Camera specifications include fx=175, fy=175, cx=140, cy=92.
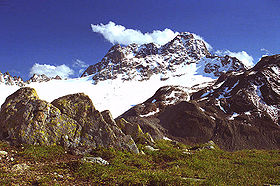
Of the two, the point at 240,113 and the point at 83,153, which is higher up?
the point at 240,113

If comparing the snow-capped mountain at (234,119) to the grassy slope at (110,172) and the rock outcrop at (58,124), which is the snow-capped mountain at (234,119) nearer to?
the rock outcrop at (58,124)

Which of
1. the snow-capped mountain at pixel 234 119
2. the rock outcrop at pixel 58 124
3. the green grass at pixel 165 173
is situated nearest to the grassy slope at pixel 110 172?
the green grass at pixel 165 173

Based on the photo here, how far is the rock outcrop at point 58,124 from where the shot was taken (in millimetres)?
11742

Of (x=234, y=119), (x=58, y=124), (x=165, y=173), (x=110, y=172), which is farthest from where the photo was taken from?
(x=234, y=119)

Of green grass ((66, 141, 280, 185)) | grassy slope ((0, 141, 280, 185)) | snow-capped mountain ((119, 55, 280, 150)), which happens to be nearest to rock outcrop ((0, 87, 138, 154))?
grassy slope ((0, 141, 280, 185))

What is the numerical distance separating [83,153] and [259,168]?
11967 mm

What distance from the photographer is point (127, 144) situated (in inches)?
555

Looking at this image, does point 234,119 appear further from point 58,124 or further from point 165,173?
point 58,124

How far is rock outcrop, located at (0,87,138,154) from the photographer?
11742mm

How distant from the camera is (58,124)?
12.8m

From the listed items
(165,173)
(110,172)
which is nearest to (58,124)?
(110,172)

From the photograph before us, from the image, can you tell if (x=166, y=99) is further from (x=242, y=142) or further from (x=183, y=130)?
(x=242, y=142)

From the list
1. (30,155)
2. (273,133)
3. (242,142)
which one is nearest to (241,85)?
(273,133)

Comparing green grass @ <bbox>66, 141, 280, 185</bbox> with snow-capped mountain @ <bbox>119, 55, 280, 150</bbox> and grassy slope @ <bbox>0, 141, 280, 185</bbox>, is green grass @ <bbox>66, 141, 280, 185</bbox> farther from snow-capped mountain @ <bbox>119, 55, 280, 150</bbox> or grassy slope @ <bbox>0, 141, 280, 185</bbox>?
snow-capped mountain @ <bbox>119, 55, 280, 150</bbox>
